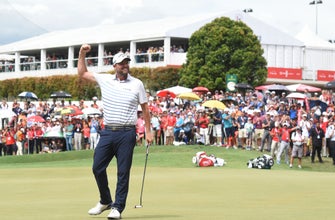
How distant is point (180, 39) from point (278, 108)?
140 feet

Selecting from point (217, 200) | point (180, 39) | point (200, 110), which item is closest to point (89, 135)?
point (200, 110)

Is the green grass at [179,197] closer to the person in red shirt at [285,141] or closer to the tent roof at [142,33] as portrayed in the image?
the person in red shirt at [285,141]

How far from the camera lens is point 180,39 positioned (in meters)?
78.8

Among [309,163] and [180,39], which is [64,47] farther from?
[309,163]

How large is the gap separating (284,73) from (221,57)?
16.0 metres

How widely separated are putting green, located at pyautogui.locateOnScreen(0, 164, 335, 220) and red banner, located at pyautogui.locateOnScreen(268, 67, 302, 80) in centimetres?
6164

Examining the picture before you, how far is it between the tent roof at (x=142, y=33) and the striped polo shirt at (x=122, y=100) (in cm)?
6424

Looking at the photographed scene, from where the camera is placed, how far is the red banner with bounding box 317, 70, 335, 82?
86.6 m

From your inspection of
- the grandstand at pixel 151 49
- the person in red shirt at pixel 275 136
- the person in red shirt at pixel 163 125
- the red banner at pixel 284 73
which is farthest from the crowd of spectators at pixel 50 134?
the red banner at pixel 284 73

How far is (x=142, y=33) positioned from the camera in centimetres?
7831

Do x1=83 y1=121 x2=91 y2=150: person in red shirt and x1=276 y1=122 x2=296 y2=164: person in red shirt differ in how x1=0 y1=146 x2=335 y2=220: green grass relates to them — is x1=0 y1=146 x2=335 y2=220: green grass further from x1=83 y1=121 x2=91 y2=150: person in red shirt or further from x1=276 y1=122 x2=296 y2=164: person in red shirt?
x1=83 y1=121 x2=91 y2=150: person in red shirt

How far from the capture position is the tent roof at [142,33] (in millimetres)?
77750

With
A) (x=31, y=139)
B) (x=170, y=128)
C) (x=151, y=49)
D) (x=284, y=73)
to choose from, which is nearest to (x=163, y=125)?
(x=170, y=128)

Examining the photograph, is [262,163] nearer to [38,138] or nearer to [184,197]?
[184,197]
